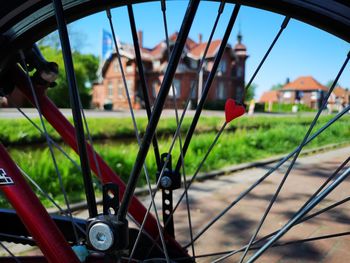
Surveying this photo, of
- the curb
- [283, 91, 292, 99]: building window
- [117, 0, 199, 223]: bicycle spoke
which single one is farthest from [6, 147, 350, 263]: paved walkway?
[283, 91, 292, 99]: building window

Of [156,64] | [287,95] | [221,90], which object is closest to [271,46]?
[156,64]

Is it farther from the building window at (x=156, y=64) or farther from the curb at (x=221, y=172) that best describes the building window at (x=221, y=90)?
the curb at (x=221, y=172)

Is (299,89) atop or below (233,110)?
atop

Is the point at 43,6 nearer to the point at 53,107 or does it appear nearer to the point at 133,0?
the point at 133,0

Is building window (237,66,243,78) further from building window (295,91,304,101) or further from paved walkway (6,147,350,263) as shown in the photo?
paved walkway (6,147,350,263)

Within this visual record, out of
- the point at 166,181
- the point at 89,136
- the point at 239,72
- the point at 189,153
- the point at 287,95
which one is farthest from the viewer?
the point at 287,95

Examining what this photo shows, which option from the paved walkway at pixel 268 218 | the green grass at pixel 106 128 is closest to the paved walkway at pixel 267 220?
the paved walkway at pixel 268 218

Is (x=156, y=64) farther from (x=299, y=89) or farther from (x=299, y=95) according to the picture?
(x=299, y=89)

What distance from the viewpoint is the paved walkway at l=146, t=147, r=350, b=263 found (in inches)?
80.0

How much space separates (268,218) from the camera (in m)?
2.66

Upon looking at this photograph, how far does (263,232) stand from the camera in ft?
7.91

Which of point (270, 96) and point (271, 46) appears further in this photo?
point (270, 96)

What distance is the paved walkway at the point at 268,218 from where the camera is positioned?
2031mm

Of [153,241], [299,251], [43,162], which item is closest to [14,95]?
[153,241]
